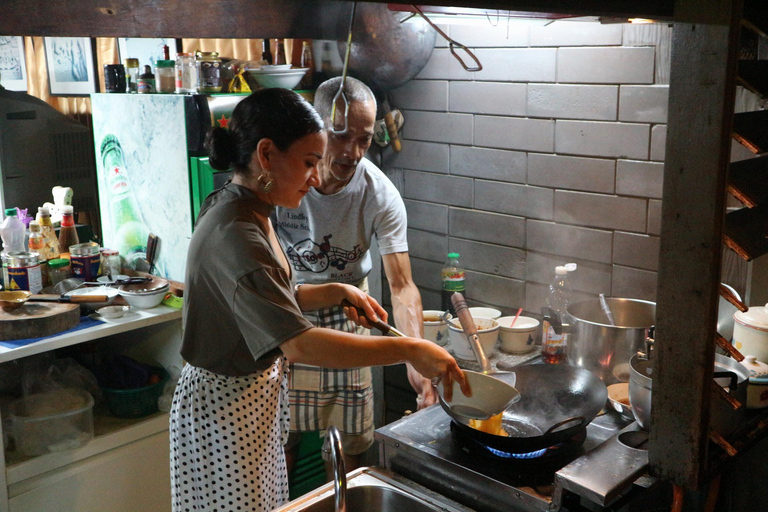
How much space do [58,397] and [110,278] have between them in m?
0.65

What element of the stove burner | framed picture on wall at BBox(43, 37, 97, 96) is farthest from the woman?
framed picture on wall at BBox(43, 37, 97, 96)

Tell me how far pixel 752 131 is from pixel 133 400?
2541 millimetres

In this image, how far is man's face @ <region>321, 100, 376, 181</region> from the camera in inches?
97.3

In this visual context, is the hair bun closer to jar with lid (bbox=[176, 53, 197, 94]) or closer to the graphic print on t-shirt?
the graphic print on t-shirt

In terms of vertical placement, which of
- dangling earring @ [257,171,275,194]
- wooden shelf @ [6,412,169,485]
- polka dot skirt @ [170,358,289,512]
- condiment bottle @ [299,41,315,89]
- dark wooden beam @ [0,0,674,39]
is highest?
dark wooden beam @ [0,0,674,39]

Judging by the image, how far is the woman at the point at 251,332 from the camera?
1631mm

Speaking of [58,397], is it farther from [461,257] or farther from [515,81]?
[515,81]

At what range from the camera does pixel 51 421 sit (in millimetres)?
2693

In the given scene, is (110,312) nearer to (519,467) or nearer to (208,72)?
(208,72)

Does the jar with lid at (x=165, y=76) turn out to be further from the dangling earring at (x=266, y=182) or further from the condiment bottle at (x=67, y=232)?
the dangling earring at (x=266, y=182)

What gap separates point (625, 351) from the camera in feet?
7.25

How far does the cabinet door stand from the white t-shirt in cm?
103

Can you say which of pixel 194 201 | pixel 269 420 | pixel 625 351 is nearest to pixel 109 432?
pixel 194 201

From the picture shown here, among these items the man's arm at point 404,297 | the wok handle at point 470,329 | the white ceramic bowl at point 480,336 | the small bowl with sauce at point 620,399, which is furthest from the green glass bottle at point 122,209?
the small bowl with sauce at point 620,399
